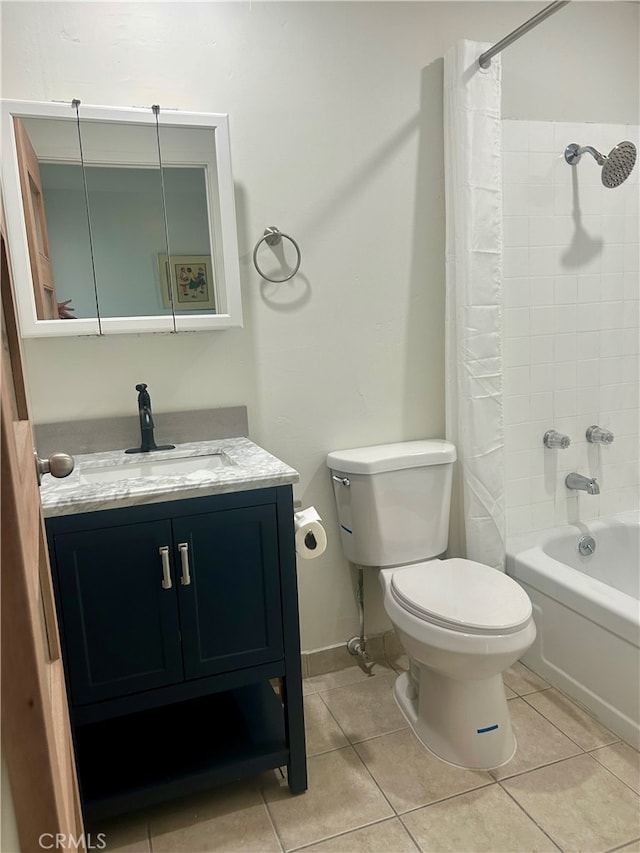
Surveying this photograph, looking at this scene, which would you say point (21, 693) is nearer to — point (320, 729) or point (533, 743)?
point (320, 729)

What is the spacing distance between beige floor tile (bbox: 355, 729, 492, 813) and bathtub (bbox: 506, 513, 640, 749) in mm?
477

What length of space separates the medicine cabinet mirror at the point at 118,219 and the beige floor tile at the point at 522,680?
1550 mm

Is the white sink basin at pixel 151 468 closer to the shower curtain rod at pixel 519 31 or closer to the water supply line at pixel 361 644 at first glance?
the water supply line at pixel 361 644

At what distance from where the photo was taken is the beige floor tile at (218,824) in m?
1.53

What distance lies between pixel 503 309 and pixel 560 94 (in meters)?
0.82

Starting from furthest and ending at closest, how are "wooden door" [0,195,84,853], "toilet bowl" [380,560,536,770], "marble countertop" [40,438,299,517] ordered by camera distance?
1. "toilet bowl" [380,560,536,770]
2. "marble countertop" [40,438,299,517]
3. "wooden door" [0,195,84,853]

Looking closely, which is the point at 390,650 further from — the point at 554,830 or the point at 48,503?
the point at 48,503

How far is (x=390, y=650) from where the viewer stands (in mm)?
2332

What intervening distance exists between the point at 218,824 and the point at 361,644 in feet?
2.67

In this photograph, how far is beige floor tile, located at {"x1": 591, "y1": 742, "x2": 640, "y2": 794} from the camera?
5.49ft

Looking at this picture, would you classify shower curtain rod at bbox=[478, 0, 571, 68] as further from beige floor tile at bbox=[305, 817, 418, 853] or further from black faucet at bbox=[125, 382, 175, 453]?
beige floor tile at bbox=[305, 817, 418, 853]

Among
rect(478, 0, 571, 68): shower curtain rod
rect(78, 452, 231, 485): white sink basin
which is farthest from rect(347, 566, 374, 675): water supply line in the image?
rect(478, 0, 571, 68): shower curtain rod

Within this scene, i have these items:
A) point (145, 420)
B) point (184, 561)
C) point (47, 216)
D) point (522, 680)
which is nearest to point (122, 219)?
point (47, 216)

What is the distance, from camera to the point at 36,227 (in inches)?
66.3
